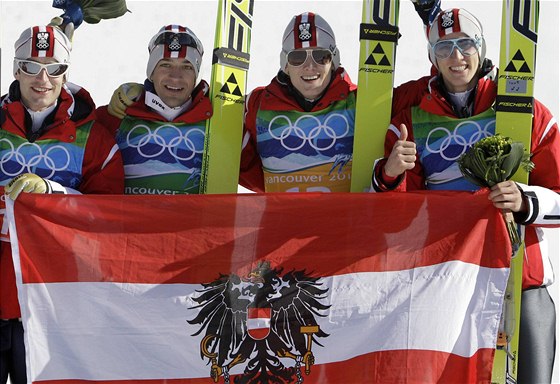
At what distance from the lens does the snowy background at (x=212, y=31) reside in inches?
293

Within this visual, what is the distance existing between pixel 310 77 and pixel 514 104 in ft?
3.20

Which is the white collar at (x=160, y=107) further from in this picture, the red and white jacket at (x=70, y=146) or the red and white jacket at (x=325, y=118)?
the red and white jacket at (x=325, y=118)

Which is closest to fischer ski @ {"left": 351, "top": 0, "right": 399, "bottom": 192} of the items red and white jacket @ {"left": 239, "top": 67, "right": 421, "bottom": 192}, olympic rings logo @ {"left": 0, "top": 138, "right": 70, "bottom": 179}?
red and white jacket @ {"left": 239, "top": 67, "right": 421, "bottom": 192}

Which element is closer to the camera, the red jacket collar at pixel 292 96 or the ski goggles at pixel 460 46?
the ski goggles at pixel 460 46

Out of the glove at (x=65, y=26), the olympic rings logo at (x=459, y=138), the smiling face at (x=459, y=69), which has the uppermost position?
the glove at (x=65, y=26)

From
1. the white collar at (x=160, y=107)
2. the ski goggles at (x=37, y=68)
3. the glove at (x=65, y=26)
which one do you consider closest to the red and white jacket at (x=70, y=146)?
the ski goggles at (x=37, y=68)

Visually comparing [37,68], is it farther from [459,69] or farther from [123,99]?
[459,69]

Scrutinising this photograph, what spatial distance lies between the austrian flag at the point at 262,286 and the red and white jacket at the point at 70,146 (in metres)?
0.31

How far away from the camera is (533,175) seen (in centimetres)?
492

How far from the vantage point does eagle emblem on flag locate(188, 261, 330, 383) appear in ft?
15.2

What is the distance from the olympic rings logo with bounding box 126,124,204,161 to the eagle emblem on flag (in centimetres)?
81

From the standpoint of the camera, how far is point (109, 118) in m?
5.29

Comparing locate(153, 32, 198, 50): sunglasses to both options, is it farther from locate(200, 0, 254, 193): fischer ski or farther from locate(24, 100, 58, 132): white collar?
locate(24, 100, 58, 132): white collar

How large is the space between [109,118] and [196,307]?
1180 millimetres
